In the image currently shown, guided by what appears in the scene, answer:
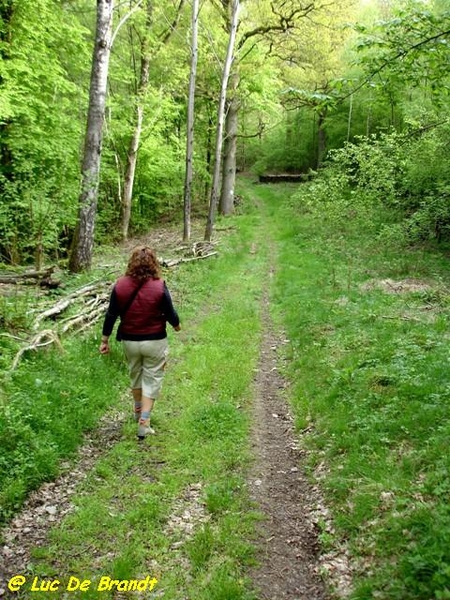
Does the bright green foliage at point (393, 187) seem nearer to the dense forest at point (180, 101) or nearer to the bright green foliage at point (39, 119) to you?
the dense forest at point (180, 101)

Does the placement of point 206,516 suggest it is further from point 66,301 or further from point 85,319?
point 66,301

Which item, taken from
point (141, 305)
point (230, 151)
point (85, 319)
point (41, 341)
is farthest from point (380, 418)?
point (230, 151)

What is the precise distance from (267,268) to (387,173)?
21.5 feet

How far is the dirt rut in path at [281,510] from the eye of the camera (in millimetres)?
4363

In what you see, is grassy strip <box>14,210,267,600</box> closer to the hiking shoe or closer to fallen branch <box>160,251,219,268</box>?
the hiking shoe

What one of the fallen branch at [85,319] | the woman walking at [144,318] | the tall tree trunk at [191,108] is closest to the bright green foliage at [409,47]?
the woman walking at [144,318]

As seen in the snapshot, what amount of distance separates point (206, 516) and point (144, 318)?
8.86 feet

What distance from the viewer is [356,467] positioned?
18.5ft

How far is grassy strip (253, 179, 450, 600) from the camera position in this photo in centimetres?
409

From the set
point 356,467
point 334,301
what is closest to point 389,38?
point 356,467

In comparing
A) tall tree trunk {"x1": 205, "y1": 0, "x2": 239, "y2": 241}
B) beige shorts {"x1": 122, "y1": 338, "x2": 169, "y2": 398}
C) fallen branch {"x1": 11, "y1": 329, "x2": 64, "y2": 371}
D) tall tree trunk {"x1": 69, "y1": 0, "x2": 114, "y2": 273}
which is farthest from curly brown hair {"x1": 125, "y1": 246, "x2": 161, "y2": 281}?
tall tree trunk {"x1": 205, "y1": 0, "x2": 239, "y2": 241}

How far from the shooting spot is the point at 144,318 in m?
6.53

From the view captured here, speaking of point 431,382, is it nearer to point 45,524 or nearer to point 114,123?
point 45,524

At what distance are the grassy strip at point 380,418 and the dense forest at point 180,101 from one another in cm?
363
